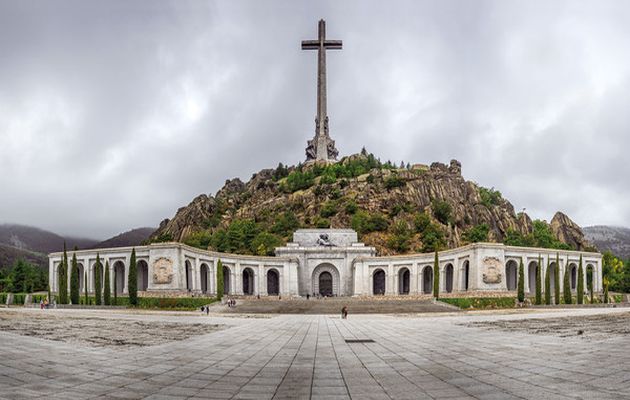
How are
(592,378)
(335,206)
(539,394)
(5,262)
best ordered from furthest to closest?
1. (5,262)
2. (335,206)
3. (592,378)
4. (539,394)

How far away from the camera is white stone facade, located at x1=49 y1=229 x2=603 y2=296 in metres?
49.1

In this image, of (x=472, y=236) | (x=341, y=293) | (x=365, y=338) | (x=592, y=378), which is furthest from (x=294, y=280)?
(x=592, y=378)

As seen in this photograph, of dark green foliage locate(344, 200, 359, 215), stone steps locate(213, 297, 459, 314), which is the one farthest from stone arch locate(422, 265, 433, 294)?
dark green foliage locate(344, 200, 359, 215)

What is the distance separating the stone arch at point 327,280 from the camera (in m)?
67.2

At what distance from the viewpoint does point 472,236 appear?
83750 mm

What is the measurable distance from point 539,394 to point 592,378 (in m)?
1.63

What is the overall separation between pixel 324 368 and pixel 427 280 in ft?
180

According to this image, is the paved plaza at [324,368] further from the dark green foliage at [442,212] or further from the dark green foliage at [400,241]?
the dark green foliage at [442,212]

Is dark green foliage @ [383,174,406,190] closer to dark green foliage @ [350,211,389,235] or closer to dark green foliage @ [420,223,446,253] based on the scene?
dark green foliage @ [350,211,389,235]

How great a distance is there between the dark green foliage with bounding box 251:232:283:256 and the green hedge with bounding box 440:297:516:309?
37.4 metres

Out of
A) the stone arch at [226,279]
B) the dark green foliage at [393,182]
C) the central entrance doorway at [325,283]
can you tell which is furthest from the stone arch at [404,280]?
the dark green foliage at [393,182]

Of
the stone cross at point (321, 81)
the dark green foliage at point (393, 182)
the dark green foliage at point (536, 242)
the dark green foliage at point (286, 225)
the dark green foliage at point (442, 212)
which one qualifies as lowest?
the dark green foliage at point (536, 242)

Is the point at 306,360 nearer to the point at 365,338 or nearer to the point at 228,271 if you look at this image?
the point at 365,338

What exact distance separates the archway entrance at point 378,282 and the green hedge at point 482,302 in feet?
74.0
